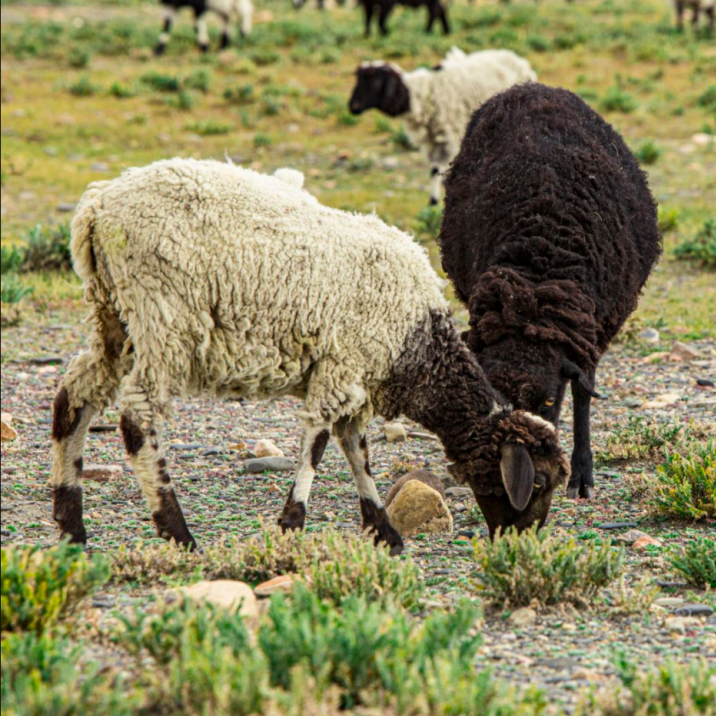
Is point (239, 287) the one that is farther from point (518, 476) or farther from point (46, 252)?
point (46, 252)

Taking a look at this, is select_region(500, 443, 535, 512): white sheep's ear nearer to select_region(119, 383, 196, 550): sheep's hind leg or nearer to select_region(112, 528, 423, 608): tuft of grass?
select_region(112, 528, 423, 608): tuft of grass

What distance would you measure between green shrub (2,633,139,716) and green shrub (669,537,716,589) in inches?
106

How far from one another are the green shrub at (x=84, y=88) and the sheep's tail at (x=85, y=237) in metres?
16.0

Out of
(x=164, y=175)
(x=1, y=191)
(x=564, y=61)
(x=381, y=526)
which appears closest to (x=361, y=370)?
(x=381, y=526)

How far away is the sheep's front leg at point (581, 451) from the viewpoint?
7000 millimetres

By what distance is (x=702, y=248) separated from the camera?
41.3 ft

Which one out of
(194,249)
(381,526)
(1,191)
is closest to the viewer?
(194,249)

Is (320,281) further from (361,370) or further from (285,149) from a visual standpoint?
(285,149)

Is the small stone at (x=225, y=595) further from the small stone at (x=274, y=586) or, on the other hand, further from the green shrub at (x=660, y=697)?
the green shrub at (x=660, y=697)

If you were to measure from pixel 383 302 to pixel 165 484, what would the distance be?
56.0 inches

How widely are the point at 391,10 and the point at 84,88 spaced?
28.4ft

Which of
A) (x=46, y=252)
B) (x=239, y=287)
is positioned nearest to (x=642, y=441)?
(x=239, y=287)

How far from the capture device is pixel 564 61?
23.1m

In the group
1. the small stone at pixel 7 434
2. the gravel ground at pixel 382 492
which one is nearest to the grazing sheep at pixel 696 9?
the gravel ground at pixel 382 492
